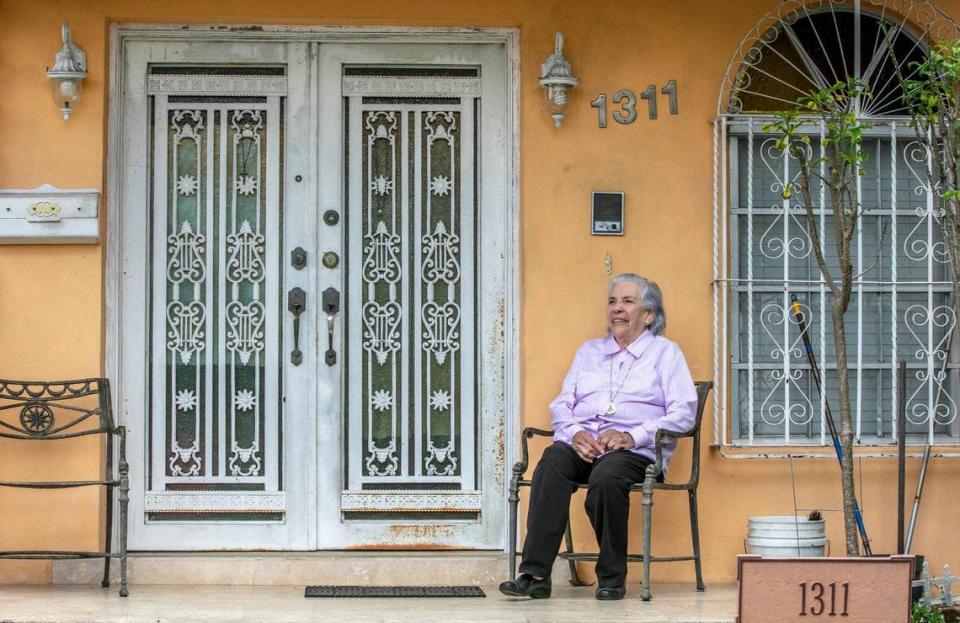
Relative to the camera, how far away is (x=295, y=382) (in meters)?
6.91

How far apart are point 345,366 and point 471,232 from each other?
0.84 m

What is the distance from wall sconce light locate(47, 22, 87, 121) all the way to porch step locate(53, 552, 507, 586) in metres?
2.01

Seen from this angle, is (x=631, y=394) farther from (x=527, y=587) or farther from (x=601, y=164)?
(x=601, y=164)

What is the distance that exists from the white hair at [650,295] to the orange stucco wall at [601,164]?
161 mm

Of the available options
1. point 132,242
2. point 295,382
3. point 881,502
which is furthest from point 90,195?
point 881,502

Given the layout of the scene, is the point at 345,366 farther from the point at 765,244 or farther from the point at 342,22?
the point at 765,244

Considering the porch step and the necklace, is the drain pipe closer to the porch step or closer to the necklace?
the necklace

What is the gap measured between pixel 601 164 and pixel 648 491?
5.13ft

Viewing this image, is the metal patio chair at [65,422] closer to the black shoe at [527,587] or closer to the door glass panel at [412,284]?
the door glass panel at [412,284]

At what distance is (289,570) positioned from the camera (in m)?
6.67

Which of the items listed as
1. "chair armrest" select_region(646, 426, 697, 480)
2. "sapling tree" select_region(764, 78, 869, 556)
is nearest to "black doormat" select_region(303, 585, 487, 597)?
"chair armrest" select_region(646, 426, 697, 480)

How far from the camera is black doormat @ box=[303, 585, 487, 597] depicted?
251 inches

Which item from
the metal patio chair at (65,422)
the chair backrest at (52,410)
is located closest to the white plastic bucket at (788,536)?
the metal patio chair at (65,422)

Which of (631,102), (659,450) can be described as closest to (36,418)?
(659,450)
